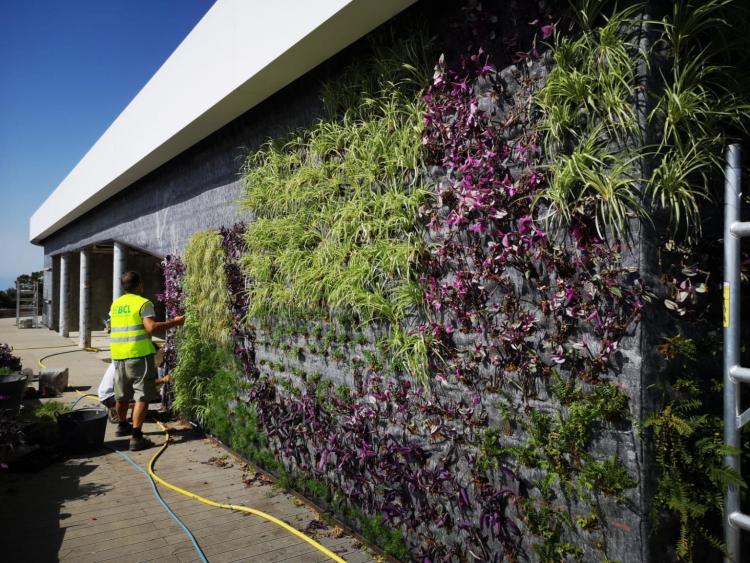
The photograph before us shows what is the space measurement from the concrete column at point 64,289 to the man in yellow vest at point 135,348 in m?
13.0

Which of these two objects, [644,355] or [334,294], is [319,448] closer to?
[334,294]

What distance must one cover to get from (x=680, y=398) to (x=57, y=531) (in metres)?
3.81

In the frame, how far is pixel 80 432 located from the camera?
17.2 ft

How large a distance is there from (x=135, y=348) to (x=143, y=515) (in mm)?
2113

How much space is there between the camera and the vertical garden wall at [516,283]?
2043mm

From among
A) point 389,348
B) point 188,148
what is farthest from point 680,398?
point 188,148

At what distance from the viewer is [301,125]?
4.25m

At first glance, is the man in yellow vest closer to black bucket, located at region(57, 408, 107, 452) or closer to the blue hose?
black bucket, located at region(57, 408, 107, 452)

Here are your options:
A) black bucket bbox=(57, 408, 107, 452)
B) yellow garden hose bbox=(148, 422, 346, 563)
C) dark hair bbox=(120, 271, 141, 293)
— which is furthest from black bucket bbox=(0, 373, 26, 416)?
yellow garden hose bbox=(148, 422, 346, 563)

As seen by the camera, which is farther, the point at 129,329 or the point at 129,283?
the point at 129,283

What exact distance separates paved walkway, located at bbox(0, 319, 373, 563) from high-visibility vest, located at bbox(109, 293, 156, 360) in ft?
3.20

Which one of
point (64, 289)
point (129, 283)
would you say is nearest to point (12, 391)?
point (129, 283)

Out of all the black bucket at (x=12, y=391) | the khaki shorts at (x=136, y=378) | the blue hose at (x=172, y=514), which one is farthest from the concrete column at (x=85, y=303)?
the blue hose at (x=172, y=514)

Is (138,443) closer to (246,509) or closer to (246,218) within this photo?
(246,509)
